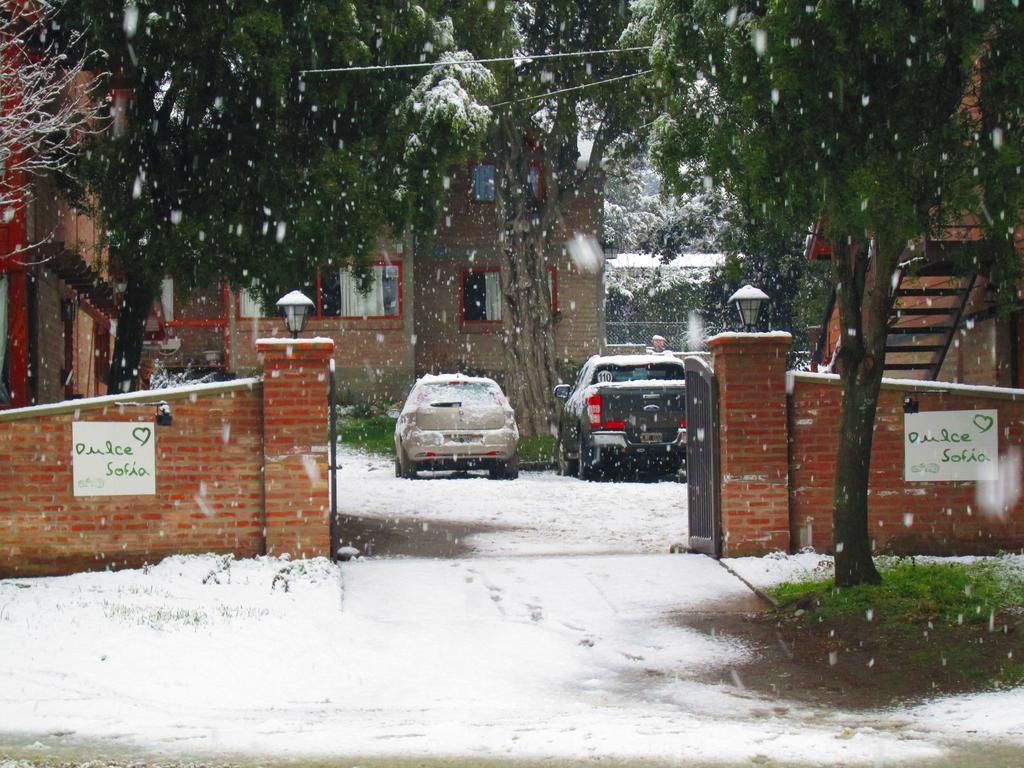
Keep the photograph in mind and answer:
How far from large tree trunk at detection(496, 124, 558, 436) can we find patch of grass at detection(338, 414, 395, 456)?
312 cm

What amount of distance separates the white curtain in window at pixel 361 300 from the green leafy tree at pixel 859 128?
75.7 feet

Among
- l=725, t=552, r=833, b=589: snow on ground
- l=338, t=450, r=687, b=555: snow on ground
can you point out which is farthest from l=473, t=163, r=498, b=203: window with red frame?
l=725, t=552, r=833, b=589: snow on ground

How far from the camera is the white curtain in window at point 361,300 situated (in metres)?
32.8

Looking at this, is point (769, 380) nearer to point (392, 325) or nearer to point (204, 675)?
point (204, 675)

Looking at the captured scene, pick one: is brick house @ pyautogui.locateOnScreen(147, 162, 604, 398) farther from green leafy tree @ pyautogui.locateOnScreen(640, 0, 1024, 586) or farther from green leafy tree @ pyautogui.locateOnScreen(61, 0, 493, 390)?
green leafy tree @ pyautogui.locateOnScreen(640, 0, 1024, 586)

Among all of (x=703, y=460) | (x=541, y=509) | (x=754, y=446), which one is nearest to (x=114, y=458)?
(x=703, y=460)

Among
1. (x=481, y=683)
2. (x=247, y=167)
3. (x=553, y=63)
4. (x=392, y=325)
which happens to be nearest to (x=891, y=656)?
(x=481, y=683)

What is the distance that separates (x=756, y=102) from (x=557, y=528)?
615 cm

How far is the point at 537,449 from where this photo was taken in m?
26.0

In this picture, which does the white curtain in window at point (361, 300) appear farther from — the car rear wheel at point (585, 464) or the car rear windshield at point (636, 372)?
the car rear windshield at point (636, 372)

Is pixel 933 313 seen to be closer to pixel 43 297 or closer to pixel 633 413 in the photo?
pixel 633 413

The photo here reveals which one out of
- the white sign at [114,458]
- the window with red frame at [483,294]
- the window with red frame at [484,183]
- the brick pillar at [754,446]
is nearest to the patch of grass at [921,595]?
the brick pillar at [754,446]

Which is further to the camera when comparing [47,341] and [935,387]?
[47,341]

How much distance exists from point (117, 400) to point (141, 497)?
852 millimetres
